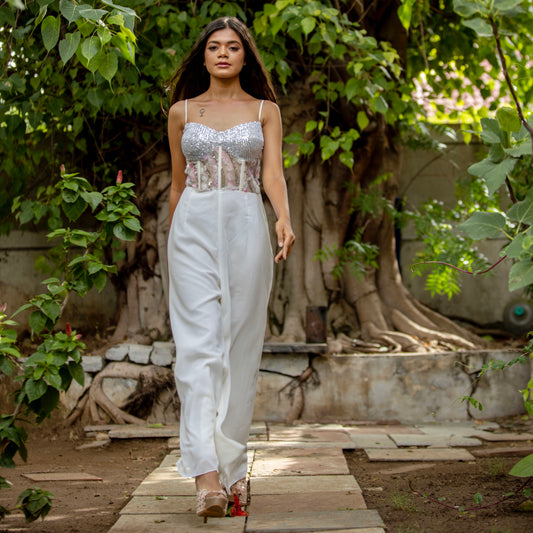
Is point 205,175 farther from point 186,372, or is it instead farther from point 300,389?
point 300,389

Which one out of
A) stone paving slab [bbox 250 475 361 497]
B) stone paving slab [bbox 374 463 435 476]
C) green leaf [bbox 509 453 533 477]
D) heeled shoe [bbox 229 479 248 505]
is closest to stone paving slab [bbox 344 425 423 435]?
stone paving slab [bbox 374 463 435 476]

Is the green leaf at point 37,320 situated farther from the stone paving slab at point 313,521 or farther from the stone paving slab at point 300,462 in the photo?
the stone paving slab at point 300,462

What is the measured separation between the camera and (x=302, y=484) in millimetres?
3602

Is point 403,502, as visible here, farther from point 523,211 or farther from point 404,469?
point 523,211

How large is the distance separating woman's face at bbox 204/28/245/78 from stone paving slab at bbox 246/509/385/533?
1.72 m

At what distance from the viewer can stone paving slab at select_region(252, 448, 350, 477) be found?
12.7ft

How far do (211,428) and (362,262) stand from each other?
382 centimetres

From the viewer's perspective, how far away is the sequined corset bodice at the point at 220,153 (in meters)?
3.16

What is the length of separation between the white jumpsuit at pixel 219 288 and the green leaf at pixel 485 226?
1.05 meters

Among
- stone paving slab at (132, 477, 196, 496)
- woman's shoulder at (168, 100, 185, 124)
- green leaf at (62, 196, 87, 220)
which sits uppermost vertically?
woman's shoulder at (168, 100, 185, 124)

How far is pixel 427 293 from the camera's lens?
741cm

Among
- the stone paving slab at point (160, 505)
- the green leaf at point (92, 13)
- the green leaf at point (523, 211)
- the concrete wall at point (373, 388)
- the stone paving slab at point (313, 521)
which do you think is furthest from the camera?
the concrete wall at point (373, 388)

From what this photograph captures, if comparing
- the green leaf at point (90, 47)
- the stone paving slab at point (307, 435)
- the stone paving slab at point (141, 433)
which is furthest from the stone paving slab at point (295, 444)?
the green leaf at point (90, 47)

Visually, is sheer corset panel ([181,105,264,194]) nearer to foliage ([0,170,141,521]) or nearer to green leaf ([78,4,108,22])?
foliage ([0,170,141,521])
